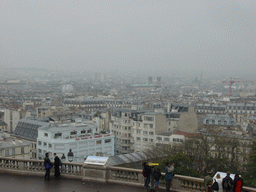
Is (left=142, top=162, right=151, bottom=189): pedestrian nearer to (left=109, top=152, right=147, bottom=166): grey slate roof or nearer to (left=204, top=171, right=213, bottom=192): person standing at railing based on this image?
(left=204, top=171, right=213, bottom=192): person standing at railing

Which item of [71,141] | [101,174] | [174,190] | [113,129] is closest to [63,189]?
[101,174]

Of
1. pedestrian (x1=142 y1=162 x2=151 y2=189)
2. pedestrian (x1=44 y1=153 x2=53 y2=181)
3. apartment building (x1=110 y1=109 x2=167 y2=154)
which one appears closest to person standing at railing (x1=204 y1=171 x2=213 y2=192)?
pedestrian (x1=142 y1=162 x2=151 y2=189)

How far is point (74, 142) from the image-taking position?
3438cm

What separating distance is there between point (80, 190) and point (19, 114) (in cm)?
5086

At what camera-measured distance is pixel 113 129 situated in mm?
51562

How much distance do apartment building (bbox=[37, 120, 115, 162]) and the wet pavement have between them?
62.7 feet

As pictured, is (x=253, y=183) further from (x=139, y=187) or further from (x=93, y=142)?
(x=93, y=142)

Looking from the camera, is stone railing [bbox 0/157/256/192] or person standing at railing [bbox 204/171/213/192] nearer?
person standing at railing [bbox 204/171/213/192]

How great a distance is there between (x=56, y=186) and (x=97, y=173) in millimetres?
1666

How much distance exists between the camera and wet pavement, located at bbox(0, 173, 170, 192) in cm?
1323

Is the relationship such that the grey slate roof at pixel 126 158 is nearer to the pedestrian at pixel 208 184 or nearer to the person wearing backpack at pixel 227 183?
the pedestrian at pixel 208 184

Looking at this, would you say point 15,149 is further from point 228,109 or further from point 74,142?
point 228,109

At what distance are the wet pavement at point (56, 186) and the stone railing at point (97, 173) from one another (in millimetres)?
305

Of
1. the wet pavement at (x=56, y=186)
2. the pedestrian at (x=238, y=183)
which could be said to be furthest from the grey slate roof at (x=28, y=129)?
the pedestrian at (x=238, y=183)
